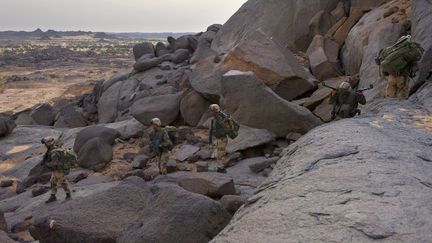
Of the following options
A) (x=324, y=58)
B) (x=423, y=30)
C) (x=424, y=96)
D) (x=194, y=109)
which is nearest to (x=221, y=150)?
(x=194, y=109)

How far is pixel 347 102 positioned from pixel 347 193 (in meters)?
5.70

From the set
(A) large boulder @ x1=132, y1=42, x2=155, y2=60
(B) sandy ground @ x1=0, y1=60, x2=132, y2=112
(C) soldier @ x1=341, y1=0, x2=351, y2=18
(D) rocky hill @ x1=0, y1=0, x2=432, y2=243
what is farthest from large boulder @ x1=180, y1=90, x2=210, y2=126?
(B) sandy ground @ x1=0, y1=60, x2=132, y2=112

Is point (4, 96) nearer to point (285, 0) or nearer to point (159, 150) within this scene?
point (285, 0)

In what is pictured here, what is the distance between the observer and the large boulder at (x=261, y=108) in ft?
43.2

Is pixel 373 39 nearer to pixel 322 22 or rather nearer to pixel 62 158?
pixel 322 22

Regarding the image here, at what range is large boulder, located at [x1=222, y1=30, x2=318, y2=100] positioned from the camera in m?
15.3

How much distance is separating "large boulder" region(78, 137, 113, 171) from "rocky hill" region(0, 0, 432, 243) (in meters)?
0.05

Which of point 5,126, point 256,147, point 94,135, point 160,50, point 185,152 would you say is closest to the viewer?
point 256,147

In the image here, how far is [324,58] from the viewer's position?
17.3m

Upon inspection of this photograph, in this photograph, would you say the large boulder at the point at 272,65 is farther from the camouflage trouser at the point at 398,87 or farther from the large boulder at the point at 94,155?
the large boulder at the point at 94,155

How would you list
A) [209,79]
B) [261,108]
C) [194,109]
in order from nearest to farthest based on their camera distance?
[261,108] < [209,79] < [194,109]

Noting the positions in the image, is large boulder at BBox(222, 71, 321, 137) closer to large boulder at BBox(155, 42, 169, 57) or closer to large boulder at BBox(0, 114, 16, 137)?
large boulder at BBox(0, 114, 16, 137)

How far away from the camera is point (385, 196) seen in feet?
15.8

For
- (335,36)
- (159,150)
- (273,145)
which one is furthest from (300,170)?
(335,36)
